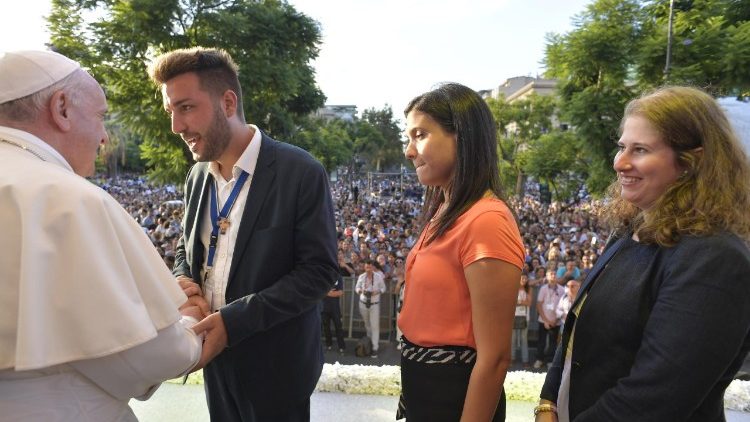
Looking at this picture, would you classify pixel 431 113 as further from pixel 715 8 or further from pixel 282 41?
pixel 282 41

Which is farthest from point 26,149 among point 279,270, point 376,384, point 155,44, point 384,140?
point 384,140

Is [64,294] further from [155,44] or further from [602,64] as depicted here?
[155,44]

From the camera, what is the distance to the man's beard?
86.3 inches

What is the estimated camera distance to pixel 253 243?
213 centimetres

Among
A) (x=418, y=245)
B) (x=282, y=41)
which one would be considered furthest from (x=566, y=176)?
(x=418, y=245)

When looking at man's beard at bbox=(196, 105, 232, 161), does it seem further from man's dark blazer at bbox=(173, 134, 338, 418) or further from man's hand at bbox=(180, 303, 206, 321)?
man's hand at bbox=(180, 303, 206, 321)

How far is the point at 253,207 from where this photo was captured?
7.07 feet

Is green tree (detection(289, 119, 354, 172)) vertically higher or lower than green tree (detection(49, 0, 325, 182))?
lower

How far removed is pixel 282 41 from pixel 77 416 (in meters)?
18.3

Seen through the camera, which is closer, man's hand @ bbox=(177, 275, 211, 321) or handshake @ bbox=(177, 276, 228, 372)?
handshake @ bbox=(177, 276, 228, 372)

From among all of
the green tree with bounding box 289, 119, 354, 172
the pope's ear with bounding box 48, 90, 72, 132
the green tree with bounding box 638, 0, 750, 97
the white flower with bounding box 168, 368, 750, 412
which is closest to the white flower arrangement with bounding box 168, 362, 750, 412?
the white flower with bounding box 168, 368, 750, 412

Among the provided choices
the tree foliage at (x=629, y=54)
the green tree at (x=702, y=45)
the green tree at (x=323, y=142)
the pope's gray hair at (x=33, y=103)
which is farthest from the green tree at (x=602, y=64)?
the pope's gray hair at (x=33, y=103)

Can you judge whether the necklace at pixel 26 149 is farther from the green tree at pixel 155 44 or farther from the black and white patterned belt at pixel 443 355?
the green tree at pixel 155 44

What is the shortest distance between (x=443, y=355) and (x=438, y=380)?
94mm
